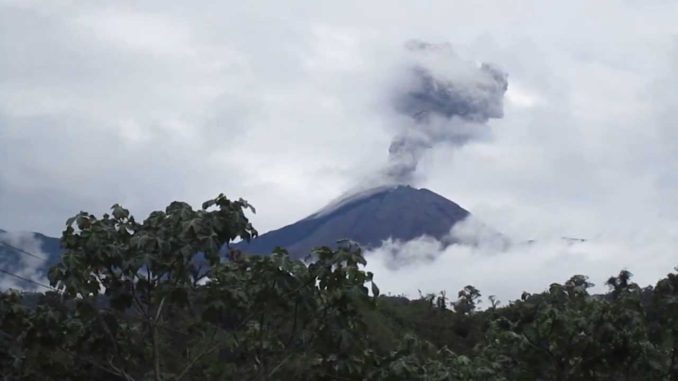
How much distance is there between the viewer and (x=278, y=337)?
29.6 ft

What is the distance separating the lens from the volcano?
503ft

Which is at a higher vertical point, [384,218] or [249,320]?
[384,218]

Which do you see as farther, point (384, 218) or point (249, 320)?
point (384, 218)

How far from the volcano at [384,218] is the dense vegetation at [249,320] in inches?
5343

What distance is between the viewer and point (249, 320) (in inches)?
324

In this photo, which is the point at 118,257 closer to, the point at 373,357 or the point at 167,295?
the point at 167,295

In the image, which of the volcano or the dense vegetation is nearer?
the dense vegetation

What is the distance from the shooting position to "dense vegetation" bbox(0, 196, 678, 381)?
7.79 m

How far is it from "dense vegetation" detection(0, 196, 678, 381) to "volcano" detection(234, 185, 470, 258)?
13570 cm

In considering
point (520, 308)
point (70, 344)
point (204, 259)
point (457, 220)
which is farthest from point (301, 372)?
point (457, 220)

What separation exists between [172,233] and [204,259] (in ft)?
1.21

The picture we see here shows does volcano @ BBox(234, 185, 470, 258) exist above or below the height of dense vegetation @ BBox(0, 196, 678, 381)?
above

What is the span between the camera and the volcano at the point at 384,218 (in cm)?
15325

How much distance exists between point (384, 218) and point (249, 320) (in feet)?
500
